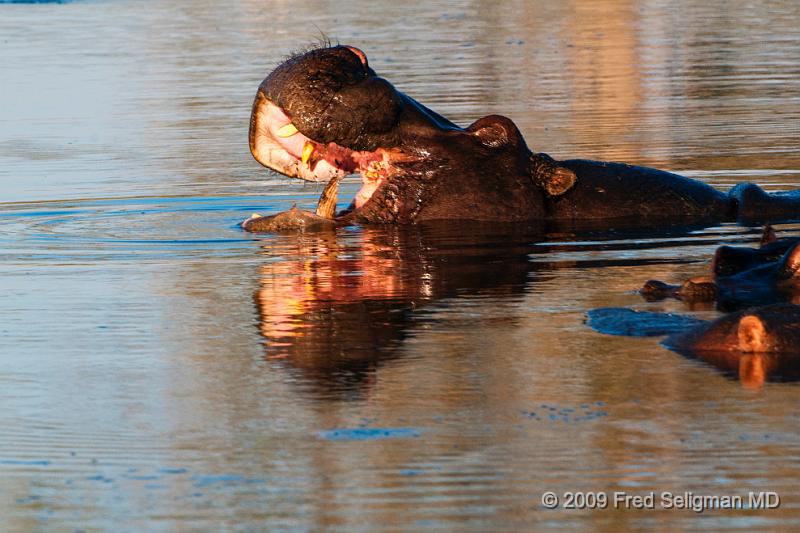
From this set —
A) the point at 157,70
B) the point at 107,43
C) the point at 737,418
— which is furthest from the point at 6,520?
the point at 107,43

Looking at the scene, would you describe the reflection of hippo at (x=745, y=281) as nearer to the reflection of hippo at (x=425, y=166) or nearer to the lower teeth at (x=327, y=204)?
the reflection of hippo at (x=425, y=166)

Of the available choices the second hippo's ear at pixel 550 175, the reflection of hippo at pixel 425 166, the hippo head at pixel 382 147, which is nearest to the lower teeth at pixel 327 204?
the reflection of hippo at pixel 425 166

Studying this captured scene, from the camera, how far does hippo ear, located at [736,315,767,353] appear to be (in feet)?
16.8

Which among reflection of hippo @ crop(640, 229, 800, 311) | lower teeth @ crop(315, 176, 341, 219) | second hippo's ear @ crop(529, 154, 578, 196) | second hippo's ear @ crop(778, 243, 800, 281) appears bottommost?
lower teeth @ crop(315, 176, 341, 219)

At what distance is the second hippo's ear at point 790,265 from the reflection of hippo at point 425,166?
243 centimetres

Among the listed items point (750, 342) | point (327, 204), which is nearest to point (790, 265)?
point (750, 342)

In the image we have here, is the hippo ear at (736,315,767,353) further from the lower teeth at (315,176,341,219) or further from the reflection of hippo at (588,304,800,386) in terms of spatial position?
the lower teeth at (315,176,341,219)

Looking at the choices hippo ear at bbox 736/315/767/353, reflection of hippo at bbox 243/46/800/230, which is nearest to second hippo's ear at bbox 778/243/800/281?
hippo ear at bbox 736/315/767/353

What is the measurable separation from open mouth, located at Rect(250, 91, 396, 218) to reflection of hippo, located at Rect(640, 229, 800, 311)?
2.36m

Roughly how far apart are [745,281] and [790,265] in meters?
0.21

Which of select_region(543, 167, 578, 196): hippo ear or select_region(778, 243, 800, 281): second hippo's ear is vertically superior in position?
select_region(778, 243, 800, 281): second hippo's ear

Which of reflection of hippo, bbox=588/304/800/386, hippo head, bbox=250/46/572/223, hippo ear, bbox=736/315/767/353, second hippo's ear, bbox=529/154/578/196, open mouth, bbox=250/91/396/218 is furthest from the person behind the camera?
second hippo's ear, bbox=529/154/578/196

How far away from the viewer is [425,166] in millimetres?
8188

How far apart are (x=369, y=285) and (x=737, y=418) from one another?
2.53 m
